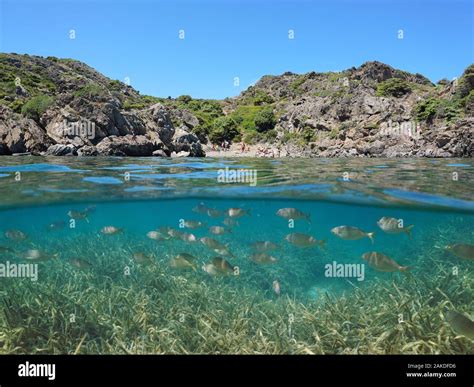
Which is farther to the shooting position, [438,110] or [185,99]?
[185,99]

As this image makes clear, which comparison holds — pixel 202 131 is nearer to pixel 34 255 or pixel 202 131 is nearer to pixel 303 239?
A: pixel 34 255

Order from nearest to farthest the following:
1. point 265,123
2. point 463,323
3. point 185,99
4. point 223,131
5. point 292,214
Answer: point 463,323, point 292,214, point 223,131, point 265,123, point 185,99

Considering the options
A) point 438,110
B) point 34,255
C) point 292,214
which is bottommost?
point 34,255

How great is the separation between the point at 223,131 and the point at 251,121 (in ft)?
35.7

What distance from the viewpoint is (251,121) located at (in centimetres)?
6644

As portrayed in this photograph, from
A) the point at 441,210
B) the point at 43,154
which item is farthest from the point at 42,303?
the point at 43,154

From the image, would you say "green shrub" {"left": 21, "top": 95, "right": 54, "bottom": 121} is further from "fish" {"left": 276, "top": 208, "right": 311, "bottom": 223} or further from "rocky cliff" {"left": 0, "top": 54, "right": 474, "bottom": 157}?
"fish" {"left": 276, "top": 208, "right": 311, "bottom": 223}

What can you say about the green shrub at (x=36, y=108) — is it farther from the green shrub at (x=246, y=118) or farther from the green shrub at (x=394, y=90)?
the green shrub at (x=394, y=90)

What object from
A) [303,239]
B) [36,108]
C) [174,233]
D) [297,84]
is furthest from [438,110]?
[297,84]

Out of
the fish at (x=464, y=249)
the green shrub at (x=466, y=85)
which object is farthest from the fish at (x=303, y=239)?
the green shrub at (x=466, y=85)

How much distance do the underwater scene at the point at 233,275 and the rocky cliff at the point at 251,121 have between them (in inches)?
630

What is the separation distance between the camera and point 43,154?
2795 centimetres

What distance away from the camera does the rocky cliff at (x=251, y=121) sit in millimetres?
31094

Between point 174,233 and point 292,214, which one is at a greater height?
point 292,214
